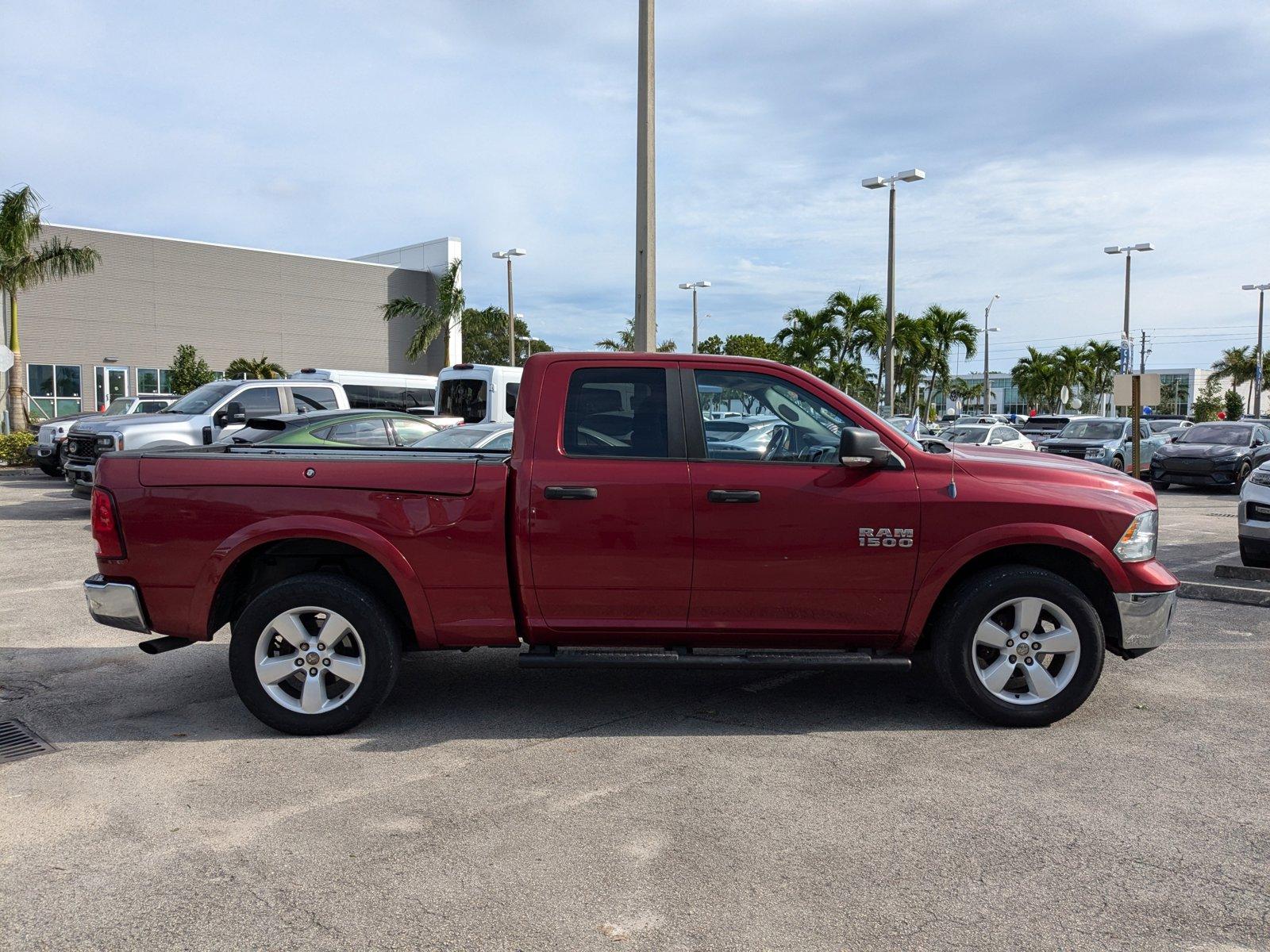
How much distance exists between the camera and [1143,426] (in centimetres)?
2777

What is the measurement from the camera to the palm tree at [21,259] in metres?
28.5

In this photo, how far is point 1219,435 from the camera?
2234cm

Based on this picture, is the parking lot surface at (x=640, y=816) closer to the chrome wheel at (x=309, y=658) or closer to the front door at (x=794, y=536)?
the chrome wheel at (x=309, y=658)

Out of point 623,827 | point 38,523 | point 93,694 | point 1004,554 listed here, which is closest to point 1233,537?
point 1004,554

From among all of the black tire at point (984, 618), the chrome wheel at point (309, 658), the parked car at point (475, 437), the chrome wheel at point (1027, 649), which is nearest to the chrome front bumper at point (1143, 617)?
the black tire at point (984, 618)

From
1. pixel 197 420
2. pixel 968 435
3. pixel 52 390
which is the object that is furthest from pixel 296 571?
pixel 52 390

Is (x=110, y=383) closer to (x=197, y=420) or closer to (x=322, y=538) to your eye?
(x=197, y=420)

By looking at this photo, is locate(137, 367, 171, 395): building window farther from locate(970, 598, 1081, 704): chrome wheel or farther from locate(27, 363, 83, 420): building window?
locate(970, 598, 1081, 704): chrome wheel

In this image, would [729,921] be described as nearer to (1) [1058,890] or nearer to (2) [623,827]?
(2) [623,827]

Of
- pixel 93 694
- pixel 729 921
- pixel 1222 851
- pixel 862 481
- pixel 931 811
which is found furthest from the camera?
pixel 93 694

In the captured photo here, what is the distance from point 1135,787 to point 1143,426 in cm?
2623

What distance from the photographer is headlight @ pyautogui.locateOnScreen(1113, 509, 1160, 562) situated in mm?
5184

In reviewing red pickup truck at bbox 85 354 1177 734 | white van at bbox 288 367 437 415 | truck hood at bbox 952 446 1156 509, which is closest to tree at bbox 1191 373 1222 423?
white van at bbox 288 367 437 415

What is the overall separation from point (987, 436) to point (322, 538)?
821 inches
